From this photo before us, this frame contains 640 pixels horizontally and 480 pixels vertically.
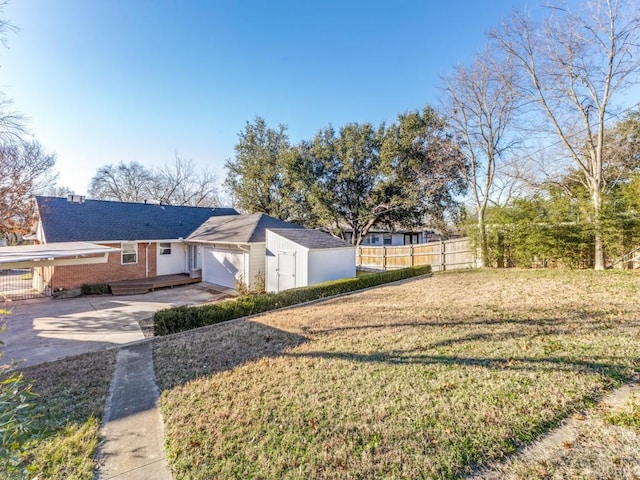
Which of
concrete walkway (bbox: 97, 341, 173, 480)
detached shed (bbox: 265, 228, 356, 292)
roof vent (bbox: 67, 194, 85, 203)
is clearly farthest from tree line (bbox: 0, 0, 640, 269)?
concrete walkway (bbox: 97, 341, 173, 480)

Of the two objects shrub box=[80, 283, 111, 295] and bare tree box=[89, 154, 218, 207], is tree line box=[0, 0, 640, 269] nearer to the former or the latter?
shrub box=[80, 283, 111, 295]

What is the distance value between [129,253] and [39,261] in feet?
34.0

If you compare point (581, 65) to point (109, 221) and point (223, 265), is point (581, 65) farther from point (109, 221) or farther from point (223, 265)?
point (109, 221)

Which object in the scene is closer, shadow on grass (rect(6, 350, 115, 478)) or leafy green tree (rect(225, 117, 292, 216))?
shadow on grass (rect(6, 350, 115, 478))

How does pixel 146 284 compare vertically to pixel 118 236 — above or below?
below

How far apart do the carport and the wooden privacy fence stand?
14.5 metres

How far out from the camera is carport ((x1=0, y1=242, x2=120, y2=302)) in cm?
565

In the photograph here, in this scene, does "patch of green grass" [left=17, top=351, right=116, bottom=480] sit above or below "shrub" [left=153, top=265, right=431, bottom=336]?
below

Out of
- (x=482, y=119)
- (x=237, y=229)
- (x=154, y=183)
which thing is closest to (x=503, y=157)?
(x=482, y=119)

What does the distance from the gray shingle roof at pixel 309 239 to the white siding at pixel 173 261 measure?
7.46 metres

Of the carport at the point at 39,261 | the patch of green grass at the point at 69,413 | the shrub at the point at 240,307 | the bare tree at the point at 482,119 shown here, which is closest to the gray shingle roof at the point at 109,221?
the carport at the point at 39,261

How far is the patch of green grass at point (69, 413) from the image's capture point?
2.81 m

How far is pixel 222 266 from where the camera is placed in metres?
14.8

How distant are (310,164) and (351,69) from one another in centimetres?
890
